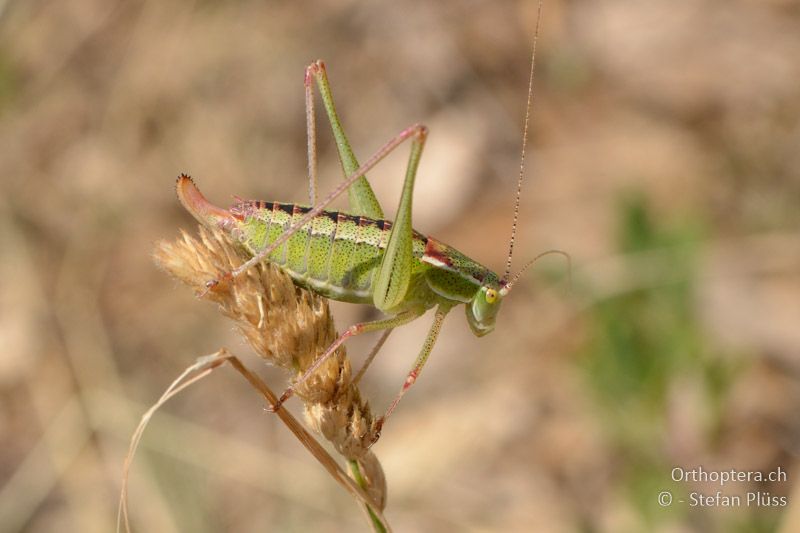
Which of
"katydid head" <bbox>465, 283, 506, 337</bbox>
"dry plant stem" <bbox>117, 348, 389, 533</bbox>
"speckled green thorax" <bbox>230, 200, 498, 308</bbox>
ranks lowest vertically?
"dry plant stem" <bbox>117, 348, 389, 533</bbox>

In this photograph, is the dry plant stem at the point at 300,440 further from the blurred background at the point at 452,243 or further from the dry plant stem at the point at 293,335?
the blurred background at the point at 452,243

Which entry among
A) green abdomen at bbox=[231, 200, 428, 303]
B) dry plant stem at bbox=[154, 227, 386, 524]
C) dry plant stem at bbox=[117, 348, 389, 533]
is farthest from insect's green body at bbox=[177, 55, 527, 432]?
dry plant stem at bbox=[117, 348, 389, 533]

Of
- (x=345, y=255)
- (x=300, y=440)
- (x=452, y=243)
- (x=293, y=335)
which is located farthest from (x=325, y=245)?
(x=452, y=243)

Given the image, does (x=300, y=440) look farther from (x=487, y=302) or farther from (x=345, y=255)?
(x=487, y=302)

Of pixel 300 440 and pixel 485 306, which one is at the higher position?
pixel 485 306

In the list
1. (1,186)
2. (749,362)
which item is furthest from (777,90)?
(1,186)

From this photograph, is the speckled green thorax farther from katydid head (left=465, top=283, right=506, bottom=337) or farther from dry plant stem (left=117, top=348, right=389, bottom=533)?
dry plant stem (left=117, top=348, right=389, bottom=533)
